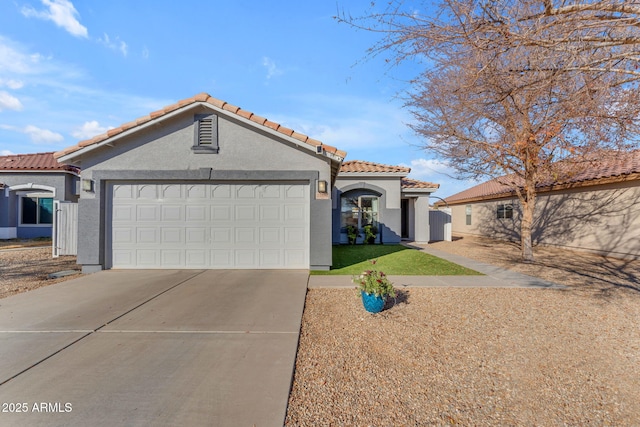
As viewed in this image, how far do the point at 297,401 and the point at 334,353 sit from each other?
995mm

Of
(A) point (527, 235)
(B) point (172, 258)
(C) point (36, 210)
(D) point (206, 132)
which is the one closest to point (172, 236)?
(B) point (172, 258)

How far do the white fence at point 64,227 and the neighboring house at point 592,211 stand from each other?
1575 cm

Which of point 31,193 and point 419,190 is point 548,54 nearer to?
point 419,190

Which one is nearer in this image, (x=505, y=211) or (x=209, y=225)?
(x=209, y=225)

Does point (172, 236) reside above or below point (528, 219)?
below

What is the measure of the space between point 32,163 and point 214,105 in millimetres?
15886

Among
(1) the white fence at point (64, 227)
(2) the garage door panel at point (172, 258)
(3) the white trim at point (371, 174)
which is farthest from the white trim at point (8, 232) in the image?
(3) the white trim at point (371, 174)

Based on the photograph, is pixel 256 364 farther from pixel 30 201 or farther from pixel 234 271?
pixel 30 201

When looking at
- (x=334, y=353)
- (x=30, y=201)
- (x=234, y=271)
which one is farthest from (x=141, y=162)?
(x=30, y=201)

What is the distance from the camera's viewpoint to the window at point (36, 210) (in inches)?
651

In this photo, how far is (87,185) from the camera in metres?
8.13

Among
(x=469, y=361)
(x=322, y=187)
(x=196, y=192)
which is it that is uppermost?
(x=322, y=187)

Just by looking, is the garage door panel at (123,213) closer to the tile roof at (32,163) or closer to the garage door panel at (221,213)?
the garage door panel at (221,213)

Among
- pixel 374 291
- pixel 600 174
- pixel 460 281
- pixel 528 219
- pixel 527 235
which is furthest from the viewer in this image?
pixel 600 174
